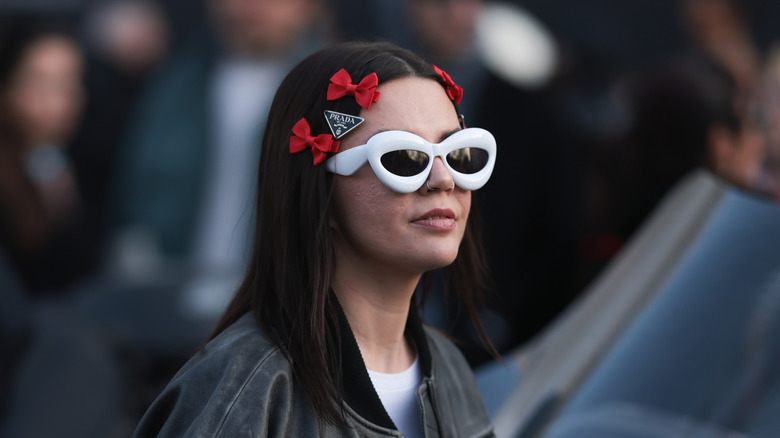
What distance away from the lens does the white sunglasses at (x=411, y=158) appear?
153 cm

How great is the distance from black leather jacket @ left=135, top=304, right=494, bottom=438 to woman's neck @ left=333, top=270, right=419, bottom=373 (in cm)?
5

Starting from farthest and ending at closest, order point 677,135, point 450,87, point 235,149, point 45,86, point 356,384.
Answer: point 45,86 < point 235,149 < point 677,135 < point 450,87 < point 356,384

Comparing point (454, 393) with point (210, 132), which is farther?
point (210, 132)

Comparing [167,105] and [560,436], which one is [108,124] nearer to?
[167,105]

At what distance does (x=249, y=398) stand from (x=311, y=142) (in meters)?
0.38

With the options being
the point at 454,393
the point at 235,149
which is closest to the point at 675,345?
the point at 454,393

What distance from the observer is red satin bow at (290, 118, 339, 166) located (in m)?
1.58

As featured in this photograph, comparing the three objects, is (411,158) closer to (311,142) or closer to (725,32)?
(311,142)

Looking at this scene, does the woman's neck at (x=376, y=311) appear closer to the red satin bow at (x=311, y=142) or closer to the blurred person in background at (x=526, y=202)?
the red satin bow at (x=311, y=142)

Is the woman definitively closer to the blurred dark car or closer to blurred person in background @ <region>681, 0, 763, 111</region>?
the blurred dark car

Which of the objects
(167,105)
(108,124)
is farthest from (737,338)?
(108,124)

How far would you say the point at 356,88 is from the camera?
1580 mm

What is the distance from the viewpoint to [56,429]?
3174 mm

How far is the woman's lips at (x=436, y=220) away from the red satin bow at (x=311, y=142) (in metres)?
0.16
